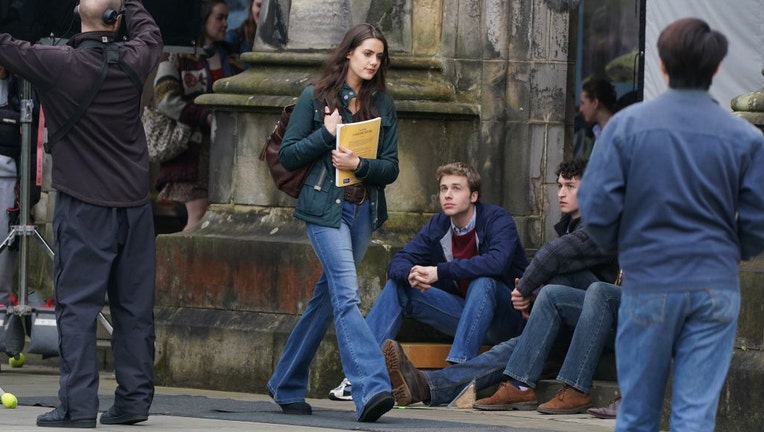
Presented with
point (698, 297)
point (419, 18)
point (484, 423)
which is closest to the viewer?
point (698, 297)

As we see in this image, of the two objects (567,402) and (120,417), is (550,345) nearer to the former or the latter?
(567,402)

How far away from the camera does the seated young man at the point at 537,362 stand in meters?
8.98

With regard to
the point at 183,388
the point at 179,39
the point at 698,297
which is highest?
the point at 179,39

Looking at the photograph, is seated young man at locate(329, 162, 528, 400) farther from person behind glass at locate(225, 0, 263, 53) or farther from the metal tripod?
person behind glass at locate(225, 0, 263, 53)

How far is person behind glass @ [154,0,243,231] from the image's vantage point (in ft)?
39.2

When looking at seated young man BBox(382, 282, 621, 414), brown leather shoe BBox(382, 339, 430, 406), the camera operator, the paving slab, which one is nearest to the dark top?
the camera operator

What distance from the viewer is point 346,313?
27.3 feet

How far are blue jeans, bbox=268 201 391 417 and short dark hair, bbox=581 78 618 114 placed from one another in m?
4.66

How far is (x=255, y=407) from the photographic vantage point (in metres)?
9.09

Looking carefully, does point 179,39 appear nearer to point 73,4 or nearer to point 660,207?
point 73,4

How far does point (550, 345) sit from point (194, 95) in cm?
373

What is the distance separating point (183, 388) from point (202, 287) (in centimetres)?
58

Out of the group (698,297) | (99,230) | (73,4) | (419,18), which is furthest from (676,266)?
(73,4)

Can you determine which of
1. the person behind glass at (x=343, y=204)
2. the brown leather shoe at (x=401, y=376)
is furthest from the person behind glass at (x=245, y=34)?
the person behind glass at (x=343, y=204)
